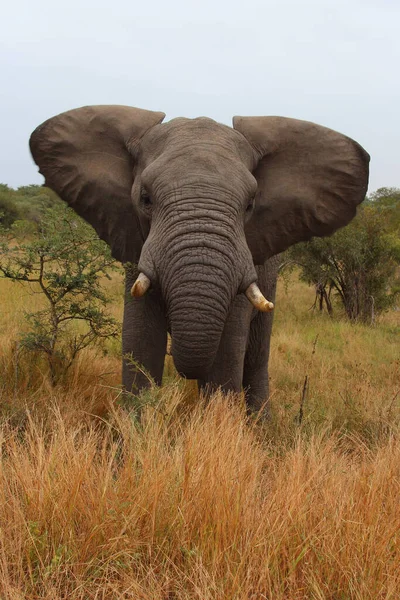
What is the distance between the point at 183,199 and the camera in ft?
11.8

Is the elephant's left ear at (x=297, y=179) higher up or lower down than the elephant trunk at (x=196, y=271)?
higher up

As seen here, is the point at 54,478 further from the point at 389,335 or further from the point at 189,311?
the point at 389,335

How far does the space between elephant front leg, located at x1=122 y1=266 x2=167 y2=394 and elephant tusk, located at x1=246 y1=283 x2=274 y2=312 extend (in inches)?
33.9

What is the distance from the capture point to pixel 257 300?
3.62 metres

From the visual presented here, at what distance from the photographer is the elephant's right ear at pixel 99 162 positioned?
4.36 meters

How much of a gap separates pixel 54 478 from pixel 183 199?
5.77 feet

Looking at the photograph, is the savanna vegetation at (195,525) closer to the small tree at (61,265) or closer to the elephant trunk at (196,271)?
the elephant trunk at (196,271)

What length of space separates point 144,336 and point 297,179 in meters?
1.63

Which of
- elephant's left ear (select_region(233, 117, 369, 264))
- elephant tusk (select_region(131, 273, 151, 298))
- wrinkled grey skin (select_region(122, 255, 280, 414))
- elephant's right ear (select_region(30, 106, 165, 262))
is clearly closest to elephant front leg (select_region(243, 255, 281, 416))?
elephant's left ear (select_region(233, 117, 369, 264))

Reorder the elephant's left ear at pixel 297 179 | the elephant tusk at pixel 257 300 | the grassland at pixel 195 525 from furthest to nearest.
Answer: the elephant's left ear at pixel 297 179 → the elephant tusk at pixel 257 300 → the grassland at pixel 195 525

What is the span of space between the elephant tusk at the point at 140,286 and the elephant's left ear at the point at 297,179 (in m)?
1.12

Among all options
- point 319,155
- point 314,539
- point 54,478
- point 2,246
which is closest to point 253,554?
point 314,539

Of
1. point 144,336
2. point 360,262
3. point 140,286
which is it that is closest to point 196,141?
point 140,286

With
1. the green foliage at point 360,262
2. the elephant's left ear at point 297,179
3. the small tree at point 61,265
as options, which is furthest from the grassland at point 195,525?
the green foliage at point 360,262
